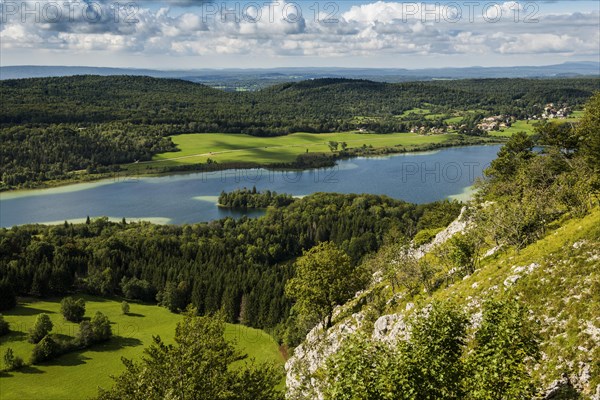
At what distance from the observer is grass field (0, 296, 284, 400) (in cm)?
5528

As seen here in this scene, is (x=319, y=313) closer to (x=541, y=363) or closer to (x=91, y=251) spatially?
(x=541, y=363)

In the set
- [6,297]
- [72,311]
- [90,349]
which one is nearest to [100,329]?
[90,349]

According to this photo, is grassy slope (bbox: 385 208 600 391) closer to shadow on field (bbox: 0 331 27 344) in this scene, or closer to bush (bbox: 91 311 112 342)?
bush (bbox: 91 311 112 342)

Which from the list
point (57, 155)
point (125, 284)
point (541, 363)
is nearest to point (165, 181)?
point (57, 155)

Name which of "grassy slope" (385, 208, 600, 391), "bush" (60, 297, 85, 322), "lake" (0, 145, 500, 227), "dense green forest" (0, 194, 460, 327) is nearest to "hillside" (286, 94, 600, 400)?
"grassy slope" (385, 208, 600, 391)

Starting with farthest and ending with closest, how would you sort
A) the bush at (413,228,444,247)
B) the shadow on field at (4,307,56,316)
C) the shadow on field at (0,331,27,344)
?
the shadow on field at (4,307,56,316) < the shadow on field at (0,331,27,344) < the bush at (413,228,444,247)

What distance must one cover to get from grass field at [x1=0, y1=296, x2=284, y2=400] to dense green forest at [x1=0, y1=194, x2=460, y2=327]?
4.33 meters

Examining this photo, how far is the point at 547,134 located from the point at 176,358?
49.3 meters

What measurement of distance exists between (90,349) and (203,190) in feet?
342

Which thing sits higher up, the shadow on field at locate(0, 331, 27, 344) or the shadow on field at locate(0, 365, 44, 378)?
the shadow on field at locate(0, 331, 27, 344)

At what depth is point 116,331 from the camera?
73.2m

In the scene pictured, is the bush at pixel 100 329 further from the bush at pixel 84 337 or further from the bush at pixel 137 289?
the bush at pixel 137 289

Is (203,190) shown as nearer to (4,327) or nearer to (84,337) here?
(4,327)

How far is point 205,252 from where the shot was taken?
339 feet
